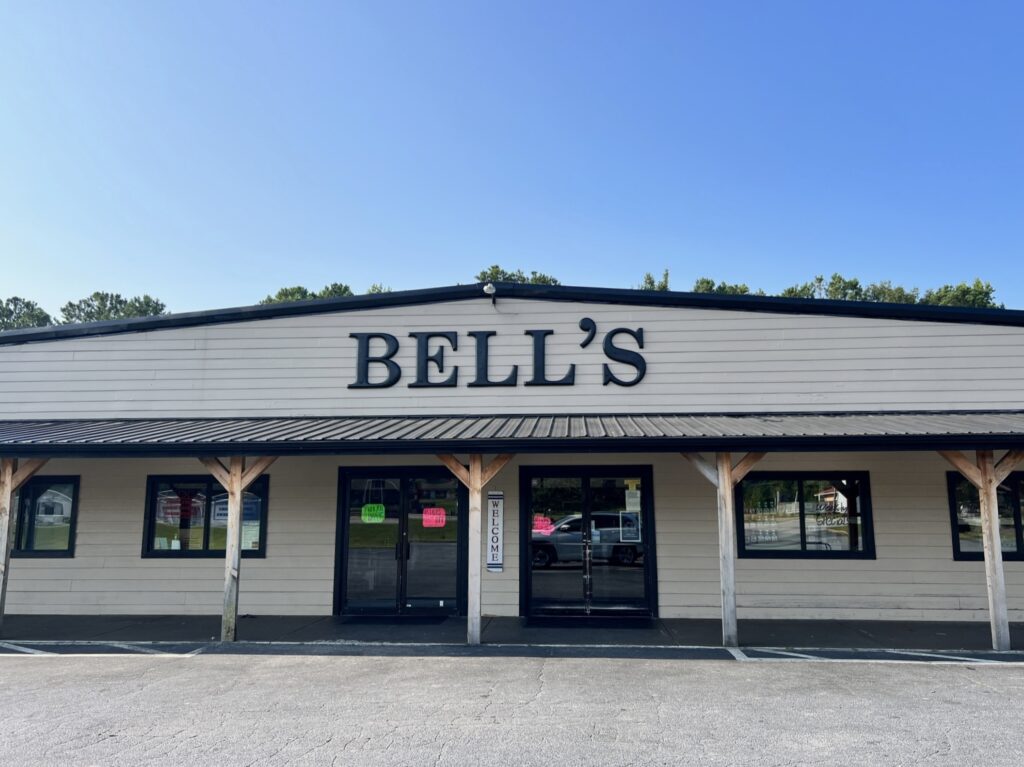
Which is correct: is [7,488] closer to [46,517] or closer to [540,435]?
[46,517]

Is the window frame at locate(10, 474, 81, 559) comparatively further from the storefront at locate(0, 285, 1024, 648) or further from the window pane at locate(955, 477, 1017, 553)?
the window pane at locate(955, 477, 1017, 553)

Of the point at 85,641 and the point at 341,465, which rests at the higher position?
the point at 341,465

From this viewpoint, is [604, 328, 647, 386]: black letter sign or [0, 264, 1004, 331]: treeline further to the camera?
[0, 264, 1004, 331]: treeline

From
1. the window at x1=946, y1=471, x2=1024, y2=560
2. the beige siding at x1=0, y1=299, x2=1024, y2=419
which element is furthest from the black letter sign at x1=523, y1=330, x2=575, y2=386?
the window at x1=946, y1=471, x2=1024, y2=560

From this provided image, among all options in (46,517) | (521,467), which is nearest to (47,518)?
(46,517)

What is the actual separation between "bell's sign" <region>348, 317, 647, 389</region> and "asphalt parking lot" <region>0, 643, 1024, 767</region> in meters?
4.30

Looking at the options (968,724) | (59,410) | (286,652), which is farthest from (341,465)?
(968,724)

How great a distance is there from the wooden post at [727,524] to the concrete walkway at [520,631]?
0.37m

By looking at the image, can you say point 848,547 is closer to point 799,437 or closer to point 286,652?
point 799,437

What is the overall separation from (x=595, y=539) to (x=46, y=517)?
9.07 m

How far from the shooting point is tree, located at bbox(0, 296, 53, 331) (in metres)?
56.2

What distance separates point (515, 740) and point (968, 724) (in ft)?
12.1

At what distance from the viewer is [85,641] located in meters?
9.02

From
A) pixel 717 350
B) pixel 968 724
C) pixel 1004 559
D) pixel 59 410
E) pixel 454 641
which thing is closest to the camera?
pixel 968 724
